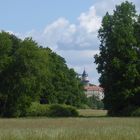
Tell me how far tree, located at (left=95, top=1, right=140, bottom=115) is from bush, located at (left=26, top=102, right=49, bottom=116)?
9.36m

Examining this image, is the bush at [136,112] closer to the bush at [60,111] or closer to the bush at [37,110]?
the bush at [60,111]

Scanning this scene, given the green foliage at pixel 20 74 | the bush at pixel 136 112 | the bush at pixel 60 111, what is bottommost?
the bush at pixel 136 112

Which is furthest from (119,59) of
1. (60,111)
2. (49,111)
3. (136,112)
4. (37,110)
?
(37,110)

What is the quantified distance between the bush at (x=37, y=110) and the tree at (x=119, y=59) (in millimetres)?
9361

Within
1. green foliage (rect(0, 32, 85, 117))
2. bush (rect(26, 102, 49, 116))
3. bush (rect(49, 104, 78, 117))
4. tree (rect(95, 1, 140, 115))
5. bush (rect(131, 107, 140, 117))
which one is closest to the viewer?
bush (rect(131, 107, 140, 117))

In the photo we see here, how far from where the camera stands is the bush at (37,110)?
8117 centimetres

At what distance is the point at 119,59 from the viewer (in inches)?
3036

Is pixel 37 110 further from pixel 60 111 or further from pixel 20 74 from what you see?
pixel 20 74

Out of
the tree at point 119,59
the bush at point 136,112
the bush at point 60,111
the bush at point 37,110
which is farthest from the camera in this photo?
the bush at point 37,110

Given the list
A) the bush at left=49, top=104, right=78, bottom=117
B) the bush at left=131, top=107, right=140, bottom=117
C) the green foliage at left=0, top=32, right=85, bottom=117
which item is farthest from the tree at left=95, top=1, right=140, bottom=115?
the green foliage at left=0, top=32, right=85, bottom=117

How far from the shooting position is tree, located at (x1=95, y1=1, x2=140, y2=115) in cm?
7544

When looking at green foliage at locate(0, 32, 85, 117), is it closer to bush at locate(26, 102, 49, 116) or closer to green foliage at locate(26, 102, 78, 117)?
bush at locate(26, 102, 49, 116)

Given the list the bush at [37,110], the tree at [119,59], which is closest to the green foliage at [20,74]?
the bush at [37,110]

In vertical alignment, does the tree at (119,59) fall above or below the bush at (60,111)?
above
